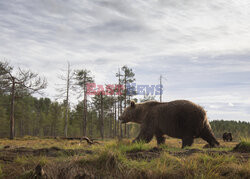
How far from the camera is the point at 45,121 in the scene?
67875 mm

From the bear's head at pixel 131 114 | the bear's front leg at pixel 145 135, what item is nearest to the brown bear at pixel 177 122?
the bear's front leg at pixel 145 135

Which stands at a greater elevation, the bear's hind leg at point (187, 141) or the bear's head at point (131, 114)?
the bear's head at point (131, 114)

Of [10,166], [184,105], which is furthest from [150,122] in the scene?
[10,166]

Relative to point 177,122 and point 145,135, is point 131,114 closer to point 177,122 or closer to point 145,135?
point 145,135

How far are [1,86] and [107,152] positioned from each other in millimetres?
28013

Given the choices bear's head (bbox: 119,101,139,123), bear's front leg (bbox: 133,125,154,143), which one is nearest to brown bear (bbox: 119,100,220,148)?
bear's front leg (bbox: 133,125,154,143)

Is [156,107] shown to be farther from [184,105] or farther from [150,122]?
[184,105]

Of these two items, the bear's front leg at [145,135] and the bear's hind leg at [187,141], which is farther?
the bear's front leg at [145,135]

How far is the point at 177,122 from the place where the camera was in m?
9.06

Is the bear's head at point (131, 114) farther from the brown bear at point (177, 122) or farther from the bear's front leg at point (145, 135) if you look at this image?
the bear's front leg at point (145, 135)

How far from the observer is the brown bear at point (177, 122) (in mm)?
8969

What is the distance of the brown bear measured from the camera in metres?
8.97

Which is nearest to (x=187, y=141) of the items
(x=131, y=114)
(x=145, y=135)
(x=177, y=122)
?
(x=177, y=122)

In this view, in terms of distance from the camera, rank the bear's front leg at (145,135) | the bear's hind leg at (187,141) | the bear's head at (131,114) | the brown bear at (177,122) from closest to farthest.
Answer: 1. the brown bear at (177,122)
2. the bear's hind leg at (187,141)
3. the bear's front leg at (145,135)
4. the bear's head at (131,114)
